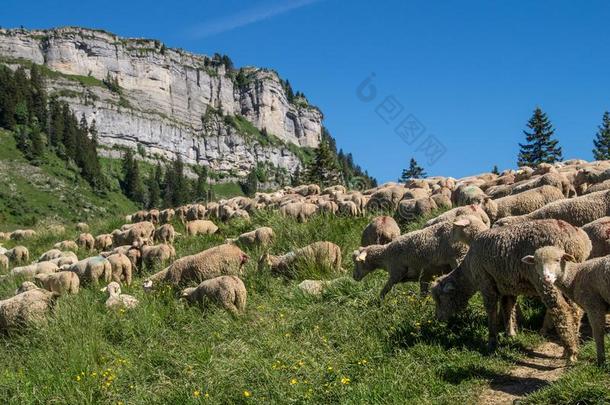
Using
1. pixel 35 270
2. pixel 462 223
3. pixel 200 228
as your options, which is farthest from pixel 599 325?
pixel 200 228

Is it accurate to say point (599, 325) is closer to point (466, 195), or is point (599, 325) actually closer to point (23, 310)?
point (466, 195)

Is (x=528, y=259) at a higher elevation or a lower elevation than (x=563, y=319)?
higher

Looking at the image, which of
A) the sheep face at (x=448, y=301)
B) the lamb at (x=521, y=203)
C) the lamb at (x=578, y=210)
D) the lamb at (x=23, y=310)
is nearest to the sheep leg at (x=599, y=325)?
the sheep face at (x=448, y=301)

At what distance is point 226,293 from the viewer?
10.0 metres

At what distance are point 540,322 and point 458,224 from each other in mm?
1838

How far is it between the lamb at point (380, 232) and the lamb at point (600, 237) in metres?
5.06

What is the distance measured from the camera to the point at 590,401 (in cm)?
559

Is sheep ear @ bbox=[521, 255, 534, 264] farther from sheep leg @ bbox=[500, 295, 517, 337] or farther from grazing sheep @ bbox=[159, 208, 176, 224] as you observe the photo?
grazing sheep @ bbox=[159, 208, 176, 224]

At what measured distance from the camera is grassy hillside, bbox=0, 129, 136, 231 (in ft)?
340

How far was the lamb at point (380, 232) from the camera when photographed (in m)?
12.6

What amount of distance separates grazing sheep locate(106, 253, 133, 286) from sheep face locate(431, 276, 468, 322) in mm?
9202

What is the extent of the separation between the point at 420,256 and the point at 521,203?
3261 millimetres

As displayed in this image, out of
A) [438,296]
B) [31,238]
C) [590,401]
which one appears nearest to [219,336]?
[438,296]

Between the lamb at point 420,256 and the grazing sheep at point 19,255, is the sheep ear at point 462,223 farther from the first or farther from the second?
the grazing sheep at point 19,255
